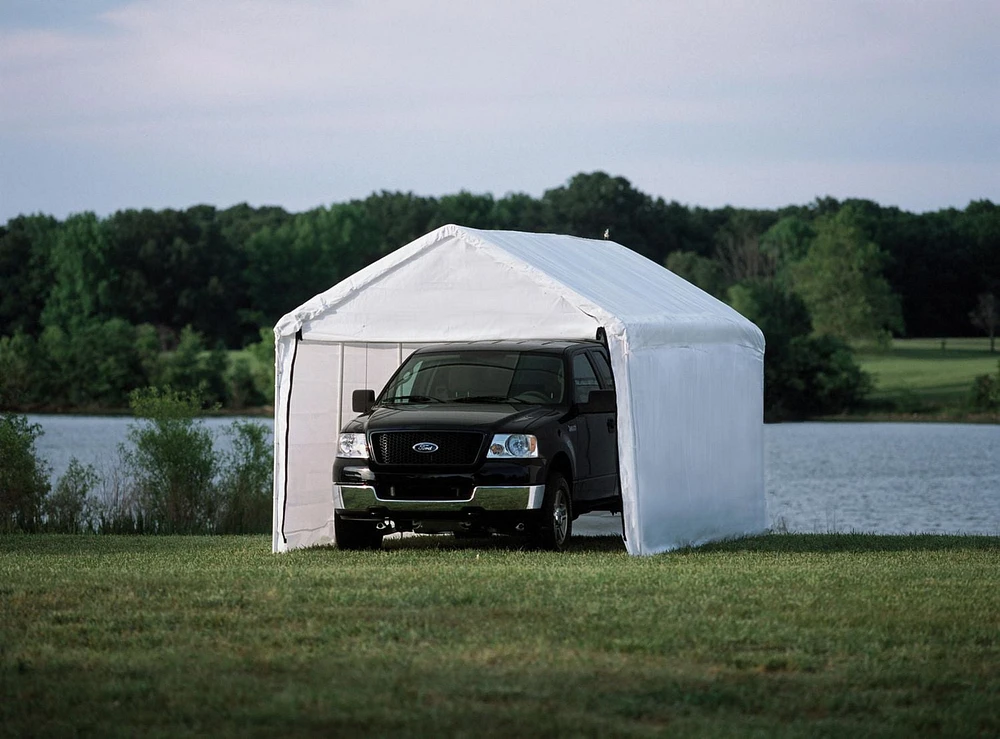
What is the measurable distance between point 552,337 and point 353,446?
2.22 m

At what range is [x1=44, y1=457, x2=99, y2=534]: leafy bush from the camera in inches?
818

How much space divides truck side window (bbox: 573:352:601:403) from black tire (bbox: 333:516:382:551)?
2071mm

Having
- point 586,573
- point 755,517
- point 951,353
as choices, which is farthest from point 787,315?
point 586,573

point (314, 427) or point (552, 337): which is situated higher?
point (552, 337)

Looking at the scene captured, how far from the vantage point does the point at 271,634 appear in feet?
30.8

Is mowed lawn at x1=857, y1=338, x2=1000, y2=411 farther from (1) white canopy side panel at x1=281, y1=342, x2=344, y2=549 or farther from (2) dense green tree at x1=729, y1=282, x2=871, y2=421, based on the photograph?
(1) white canopy side panel at x1=281, y1=342, x2=344, y2=549

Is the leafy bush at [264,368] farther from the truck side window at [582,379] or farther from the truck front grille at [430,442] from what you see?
the truck front grille at [430,442]

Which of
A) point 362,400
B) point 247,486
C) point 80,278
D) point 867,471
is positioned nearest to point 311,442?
point 362,400

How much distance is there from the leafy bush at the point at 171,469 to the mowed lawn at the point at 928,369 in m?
57.3

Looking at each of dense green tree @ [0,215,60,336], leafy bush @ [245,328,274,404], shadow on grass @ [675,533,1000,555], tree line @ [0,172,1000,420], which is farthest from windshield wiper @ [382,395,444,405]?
dense green tree @ [0,215,60,336]

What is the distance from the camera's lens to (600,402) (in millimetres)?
14469

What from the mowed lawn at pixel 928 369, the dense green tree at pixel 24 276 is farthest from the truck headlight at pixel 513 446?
Answer: the dense green tree at pixel 24 276

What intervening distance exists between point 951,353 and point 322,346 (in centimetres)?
8565

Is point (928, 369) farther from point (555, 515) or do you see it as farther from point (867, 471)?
point (555, 515)
